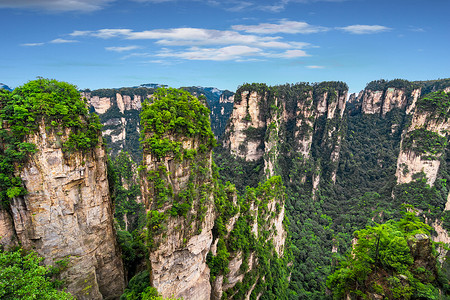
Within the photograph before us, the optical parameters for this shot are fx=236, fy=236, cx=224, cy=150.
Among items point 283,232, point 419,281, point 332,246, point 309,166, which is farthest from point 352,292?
point 309,166

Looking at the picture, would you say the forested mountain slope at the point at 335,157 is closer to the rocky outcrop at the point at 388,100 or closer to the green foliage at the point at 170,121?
the rocky outcrop at the point at 388,100

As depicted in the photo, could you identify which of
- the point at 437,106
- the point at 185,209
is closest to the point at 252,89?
the point at 437,106

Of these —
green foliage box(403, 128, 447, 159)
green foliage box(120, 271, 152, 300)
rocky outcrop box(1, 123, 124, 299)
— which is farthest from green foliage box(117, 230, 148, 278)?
green foliage box(403, 128, 447, 159)

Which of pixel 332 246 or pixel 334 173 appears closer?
pixel 332 246

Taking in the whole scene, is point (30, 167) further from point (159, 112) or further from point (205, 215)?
point (205, 215)

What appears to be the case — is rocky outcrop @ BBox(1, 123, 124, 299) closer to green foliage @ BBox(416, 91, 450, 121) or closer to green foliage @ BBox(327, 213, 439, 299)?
green foliage @ BBox(327, 213, 439, 299)

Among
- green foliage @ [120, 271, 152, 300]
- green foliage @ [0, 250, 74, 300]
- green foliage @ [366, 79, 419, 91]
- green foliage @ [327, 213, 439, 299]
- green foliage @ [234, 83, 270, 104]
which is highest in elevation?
green foliage @ [366, 79, 419, 91]

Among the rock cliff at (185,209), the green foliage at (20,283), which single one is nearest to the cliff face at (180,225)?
the rock cliff at (185,209)
